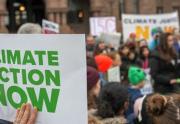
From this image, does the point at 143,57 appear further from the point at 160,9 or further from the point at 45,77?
the point at 160,9

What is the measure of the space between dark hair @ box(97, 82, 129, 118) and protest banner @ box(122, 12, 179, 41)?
12.0 meters

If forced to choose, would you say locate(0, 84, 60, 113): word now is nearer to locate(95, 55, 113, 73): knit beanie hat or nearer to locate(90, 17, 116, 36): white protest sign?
locate(95, 55, 113, 73): knit beanie hat

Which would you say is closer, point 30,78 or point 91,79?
point 30,78

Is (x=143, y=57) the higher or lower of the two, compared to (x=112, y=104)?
lower

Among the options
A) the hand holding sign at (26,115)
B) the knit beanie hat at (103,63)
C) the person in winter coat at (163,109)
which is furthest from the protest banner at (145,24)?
the hand holding sign at (26,115)

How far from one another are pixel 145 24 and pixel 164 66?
8.68 meters

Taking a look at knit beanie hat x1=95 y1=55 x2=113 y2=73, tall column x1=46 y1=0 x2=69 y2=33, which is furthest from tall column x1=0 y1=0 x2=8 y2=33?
knit beanie hat x1=95 y1=55 x2=113 y2=73

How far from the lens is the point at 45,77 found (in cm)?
249

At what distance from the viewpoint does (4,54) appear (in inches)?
104

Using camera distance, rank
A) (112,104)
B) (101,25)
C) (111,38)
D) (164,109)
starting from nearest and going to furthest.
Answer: (164,109) → (112,104) → (111,38) → (101,25)

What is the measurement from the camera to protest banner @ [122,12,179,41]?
1620 centimetres

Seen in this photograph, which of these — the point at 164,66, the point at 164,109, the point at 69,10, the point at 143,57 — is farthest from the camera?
the point at 69,10

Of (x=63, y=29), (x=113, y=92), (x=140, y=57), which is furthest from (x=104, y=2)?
(x=113, y=92)

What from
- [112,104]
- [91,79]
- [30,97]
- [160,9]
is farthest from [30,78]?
[160,9]
